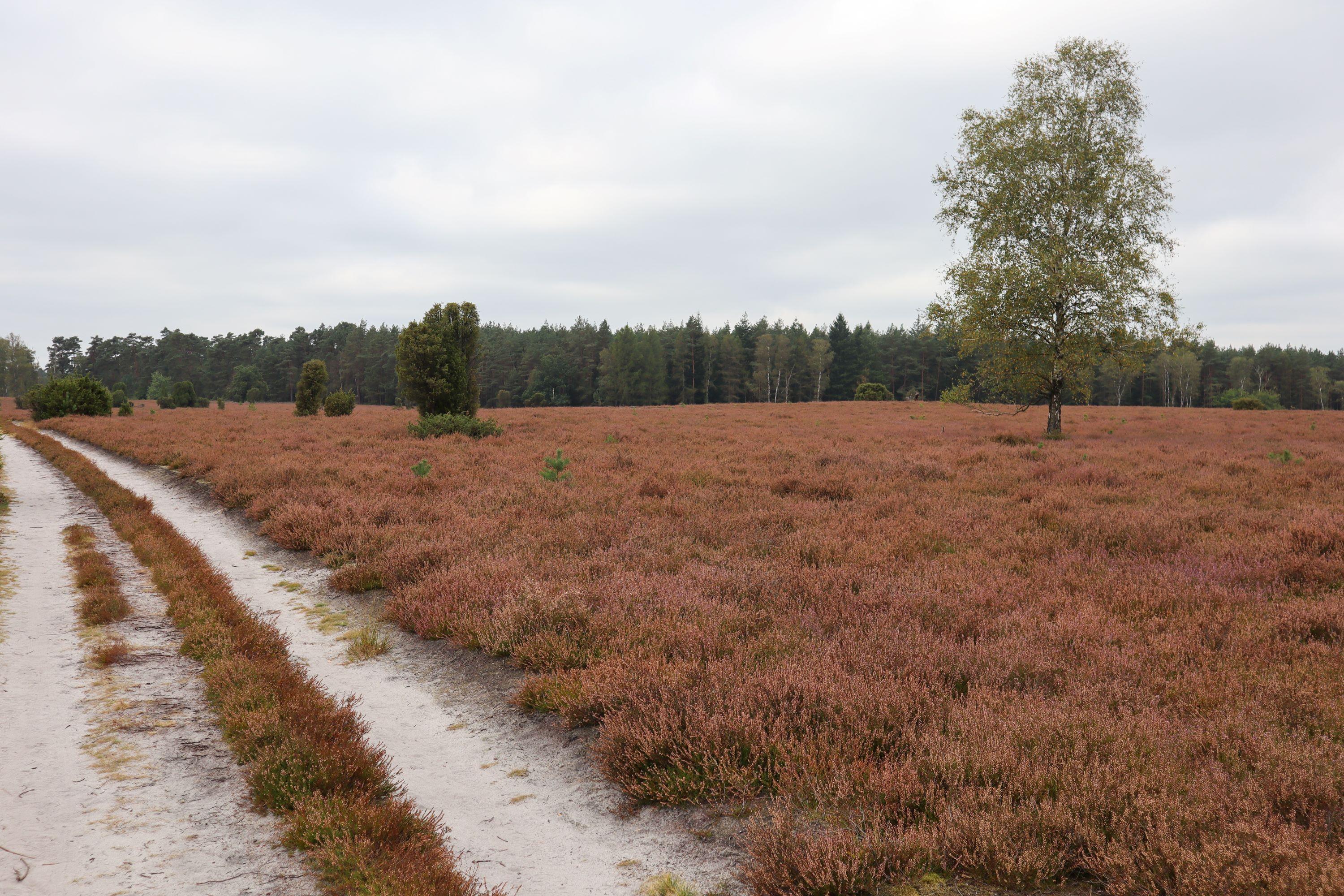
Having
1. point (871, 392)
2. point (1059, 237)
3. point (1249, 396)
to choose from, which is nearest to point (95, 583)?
point (1059, 237)

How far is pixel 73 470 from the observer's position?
55.6 feet

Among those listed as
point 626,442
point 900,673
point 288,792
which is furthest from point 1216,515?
point 626,442

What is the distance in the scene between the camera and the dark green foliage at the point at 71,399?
40875 millimetres

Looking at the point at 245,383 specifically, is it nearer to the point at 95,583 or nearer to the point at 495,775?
the point at 95,583

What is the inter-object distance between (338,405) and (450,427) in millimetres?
22369

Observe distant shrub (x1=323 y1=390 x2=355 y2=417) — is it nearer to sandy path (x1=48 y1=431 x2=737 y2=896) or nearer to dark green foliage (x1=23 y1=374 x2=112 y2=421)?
dark green foliage (x1=23 y1=374 x2=112 y2=421)

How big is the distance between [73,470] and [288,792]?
19436 millimetres

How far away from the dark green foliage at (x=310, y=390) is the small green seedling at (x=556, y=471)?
33.0m

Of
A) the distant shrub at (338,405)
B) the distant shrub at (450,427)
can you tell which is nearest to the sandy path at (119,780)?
the distant shrub at (450,427)

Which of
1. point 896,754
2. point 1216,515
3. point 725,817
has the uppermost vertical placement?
point 1216,515

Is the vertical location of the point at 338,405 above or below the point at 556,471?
above

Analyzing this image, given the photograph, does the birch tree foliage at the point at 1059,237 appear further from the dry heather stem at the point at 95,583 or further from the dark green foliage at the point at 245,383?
the dark green foliage at the point at 245,383

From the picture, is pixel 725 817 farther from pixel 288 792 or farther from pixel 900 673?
pixel 288 792

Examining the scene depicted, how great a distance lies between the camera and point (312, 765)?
12.3ft
